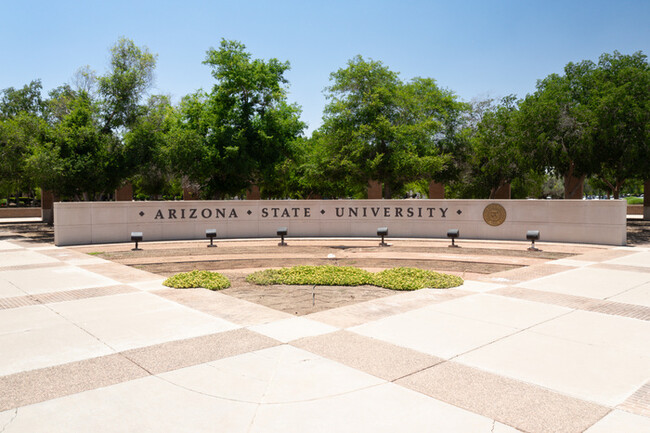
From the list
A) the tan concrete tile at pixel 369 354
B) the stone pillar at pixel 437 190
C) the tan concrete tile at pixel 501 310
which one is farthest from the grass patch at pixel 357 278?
the stone pillar at pixel 437 190

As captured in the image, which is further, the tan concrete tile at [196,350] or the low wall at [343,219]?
the low wall at [343,219]

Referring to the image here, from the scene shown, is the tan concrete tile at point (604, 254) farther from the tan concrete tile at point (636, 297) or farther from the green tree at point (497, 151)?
the green tree at point (497, 151)

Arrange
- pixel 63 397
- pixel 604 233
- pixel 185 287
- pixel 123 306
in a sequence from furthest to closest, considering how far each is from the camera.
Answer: pixel 604 233, pixel 185 287, pixel 123 306, pixel 63 397

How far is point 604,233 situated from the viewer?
20141 millimetres

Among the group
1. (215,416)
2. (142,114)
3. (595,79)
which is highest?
(595,79)

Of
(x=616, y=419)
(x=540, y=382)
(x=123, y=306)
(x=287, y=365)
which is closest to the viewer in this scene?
(x=616, y=419)

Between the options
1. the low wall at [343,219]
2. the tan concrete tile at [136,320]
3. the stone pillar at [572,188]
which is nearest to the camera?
the tan concrete tile at [136,320]

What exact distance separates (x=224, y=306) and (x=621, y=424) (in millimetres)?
6410

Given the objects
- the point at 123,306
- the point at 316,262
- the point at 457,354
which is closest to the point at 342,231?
the point at 316,262

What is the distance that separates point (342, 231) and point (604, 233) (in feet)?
37.9

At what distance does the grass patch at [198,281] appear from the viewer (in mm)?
10719

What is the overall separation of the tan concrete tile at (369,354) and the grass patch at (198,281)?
179 inches

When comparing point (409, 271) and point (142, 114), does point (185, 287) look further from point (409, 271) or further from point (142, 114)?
point (142, 114)

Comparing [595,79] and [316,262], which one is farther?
[595,79]
